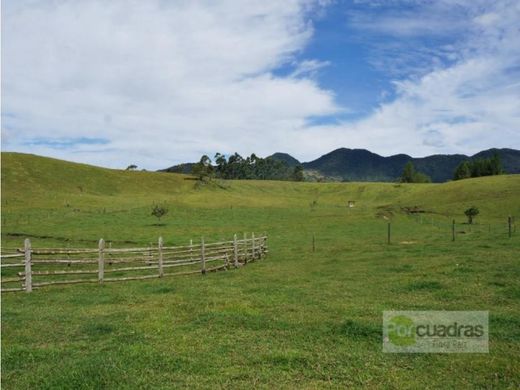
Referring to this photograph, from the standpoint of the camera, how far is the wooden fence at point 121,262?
2072cm

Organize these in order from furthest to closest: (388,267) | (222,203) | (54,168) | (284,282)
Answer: (54,168) < (222,203) < (388,267) < (284,282)

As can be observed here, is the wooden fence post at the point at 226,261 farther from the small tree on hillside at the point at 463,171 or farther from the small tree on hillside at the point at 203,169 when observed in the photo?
the small tree on hillside at the point at 463,171

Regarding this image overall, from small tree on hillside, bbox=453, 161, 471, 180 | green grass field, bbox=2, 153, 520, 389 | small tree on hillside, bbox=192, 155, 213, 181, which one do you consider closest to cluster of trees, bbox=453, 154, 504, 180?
small tree on hillside, bbox=453, 161, 471, 180

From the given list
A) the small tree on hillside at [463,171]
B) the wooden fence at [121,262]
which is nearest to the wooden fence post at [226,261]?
the wooden fence at [121,262]

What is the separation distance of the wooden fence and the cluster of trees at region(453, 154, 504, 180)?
130880 millimetres

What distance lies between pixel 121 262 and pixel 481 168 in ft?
473

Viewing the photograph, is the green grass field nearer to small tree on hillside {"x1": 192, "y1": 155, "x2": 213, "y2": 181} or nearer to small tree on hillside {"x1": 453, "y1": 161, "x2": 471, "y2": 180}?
small tree on hillside {"x1": 192, "y1": 155, "x2": 213, "y2": 181}

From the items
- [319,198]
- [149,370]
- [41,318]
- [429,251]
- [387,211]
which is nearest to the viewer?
[149,370]

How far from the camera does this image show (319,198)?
452 ft

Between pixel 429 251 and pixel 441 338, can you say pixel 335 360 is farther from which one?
pixel 429 251

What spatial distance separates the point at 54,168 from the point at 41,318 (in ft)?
376

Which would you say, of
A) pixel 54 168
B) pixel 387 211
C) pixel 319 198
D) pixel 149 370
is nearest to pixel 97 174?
pixel 54 168

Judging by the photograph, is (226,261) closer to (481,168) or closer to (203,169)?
(203,169)

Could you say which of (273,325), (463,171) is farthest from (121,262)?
(463,171)
